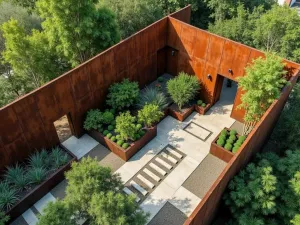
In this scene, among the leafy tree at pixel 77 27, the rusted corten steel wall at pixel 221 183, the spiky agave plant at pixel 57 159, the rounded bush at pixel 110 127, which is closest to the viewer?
the rusted corten steel wall at pixel 221 183

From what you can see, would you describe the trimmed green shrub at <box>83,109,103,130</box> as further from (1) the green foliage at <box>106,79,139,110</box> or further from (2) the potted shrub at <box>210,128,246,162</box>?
(2) the potted shrub at <box>210,128,246,162</box>

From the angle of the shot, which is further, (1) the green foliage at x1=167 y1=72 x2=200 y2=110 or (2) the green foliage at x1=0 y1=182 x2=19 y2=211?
(1) the green foliage at x1=167 y1=72 x2=200 y2=110

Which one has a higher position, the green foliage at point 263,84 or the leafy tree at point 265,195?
the green foliage at point 263,84

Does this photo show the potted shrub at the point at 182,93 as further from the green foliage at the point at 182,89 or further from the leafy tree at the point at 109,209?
the leafy tree at the point at 109,209

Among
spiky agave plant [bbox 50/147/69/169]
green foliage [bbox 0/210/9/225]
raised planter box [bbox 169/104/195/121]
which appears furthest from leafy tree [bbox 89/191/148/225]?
raised planter box [bbox 169/104/195/121]

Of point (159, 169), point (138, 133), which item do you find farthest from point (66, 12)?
point (159, 169)

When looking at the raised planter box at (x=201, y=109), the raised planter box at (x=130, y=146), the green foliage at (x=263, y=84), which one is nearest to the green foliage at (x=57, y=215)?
the raised planter box at (x=130, y=146)
